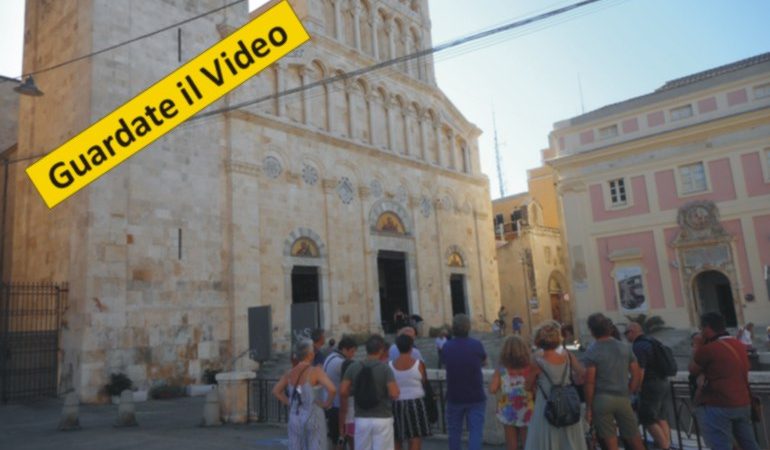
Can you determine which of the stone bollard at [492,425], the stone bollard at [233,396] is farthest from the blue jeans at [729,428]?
the stone bollard at [233,396]

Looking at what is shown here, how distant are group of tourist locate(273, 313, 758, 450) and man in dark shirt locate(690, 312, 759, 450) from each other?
0.03ft

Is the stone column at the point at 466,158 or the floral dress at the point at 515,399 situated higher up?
the stone column at the point at 466,158

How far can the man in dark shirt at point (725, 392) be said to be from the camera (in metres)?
5.92

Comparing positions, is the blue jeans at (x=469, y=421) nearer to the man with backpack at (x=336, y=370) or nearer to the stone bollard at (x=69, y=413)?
the man with backpack at (x=336, y=370)

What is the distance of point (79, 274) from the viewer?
16734 millimetres

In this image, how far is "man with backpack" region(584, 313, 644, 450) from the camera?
19.5 ft

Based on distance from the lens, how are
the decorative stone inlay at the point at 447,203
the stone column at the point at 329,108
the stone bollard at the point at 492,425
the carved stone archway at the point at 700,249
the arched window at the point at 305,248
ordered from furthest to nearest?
the decorative stone inlay at the point at 447,203
the stone column at the point at 329,108
the carved stone archway at the point at 700,249
the arched window at the point at 305,248
the stone bollard at the point at 492,425

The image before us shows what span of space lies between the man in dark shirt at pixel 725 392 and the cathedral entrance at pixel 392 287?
65.2 feet

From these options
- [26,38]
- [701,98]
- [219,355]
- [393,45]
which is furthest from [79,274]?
[701,98]

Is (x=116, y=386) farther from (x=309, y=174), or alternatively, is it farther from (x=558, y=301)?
(x=558, y=301)

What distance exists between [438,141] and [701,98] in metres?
12.4

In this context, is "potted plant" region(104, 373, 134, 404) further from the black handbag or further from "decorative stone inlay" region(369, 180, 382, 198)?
"decorative stone inlay" region(369, 180, 382, 198)

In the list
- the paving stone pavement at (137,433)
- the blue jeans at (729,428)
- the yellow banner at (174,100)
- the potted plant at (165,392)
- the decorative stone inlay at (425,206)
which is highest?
the decorative stone inlay at (425,206)

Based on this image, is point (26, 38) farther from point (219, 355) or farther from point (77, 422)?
point (77, 422)
